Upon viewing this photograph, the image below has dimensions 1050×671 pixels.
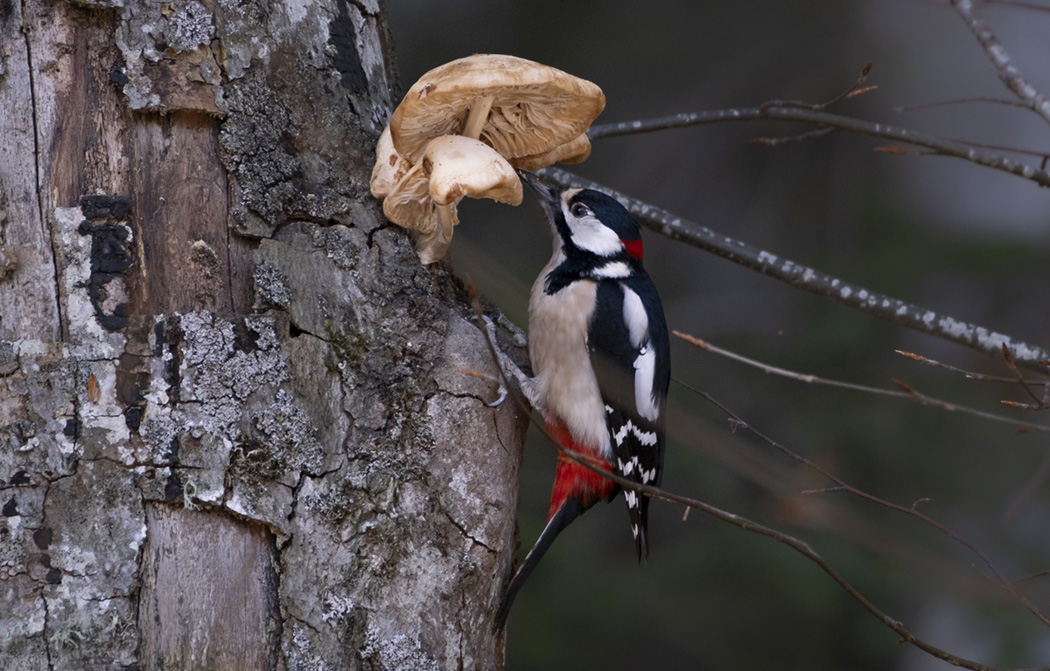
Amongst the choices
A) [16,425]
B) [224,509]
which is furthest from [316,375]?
[16,425]

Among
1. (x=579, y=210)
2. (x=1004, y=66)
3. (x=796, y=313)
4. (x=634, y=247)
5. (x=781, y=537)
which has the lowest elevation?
(x=796, y=313)

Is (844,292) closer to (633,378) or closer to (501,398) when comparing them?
(633,378)

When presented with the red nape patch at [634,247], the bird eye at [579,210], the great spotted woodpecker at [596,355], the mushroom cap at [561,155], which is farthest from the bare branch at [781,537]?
the red nape patch at [634,247]

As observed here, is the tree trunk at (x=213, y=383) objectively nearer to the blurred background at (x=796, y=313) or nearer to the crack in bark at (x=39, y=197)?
the crack in bark at (x=39, y=197)

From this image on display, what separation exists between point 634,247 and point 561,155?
93 cm

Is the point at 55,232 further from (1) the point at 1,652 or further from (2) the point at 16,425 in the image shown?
(1) the point at 1,652

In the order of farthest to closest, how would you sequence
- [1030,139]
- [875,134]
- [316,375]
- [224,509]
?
[1030,139], [875,134], [316,375], [224,509]

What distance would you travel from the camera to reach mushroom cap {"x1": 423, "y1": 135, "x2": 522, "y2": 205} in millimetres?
1736

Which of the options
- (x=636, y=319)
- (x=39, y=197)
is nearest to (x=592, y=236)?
(x=636, y=319)

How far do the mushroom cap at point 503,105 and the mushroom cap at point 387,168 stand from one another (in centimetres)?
3

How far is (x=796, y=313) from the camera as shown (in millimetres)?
4484

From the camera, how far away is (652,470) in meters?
2.94

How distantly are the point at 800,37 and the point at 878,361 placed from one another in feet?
6.06

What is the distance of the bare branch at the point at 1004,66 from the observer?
2162 millimetres
